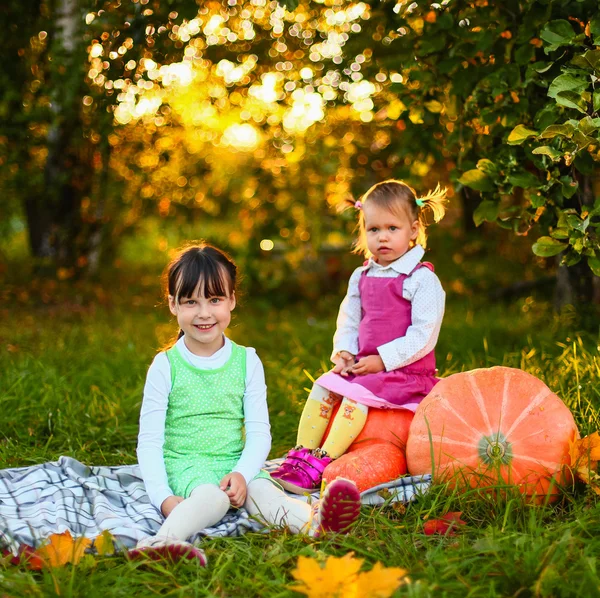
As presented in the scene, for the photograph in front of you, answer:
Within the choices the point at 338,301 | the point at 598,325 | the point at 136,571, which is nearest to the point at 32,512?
the point at 136,571

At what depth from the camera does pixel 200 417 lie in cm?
282

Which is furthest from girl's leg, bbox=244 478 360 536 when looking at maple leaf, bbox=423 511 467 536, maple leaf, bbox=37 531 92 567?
maple leaf, bbox=37 531 92 567

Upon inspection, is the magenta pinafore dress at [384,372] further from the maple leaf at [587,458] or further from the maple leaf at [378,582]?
the maple leaf at [378,582]

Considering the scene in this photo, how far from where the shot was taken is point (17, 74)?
605 centimetres

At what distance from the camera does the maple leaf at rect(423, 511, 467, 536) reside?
2449 mm

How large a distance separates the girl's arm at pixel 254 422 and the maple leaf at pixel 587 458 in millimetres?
1080

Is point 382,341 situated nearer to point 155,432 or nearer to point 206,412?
point 206,412

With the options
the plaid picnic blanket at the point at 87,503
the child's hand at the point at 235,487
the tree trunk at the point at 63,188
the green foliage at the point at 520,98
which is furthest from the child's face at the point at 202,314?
the tree trunk at the point at 63,188

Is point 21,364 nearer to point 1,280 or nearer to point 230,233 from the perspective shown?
point 1,280

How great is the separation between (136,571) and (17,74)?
16.1 ft

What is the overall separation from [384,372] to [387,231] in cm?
59

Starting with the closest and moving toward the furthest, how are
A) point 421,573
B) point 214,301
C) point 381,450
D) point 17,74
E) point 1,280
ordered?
point 421,573
point 214,301
point 381,450
point 17,74
point 1,280

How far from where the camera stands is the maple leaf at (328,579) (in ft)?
6.11

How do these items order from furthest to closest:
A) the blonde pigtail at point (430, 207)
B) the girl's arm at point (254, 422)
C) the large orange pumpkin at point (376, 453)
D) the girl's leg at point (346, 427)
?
the blonde pigtail at point (430, 207) → the girl's leg at point (346, 427) → the large orange pumpkin at point (376, 453) → the girl's arm at point (254, 422)
